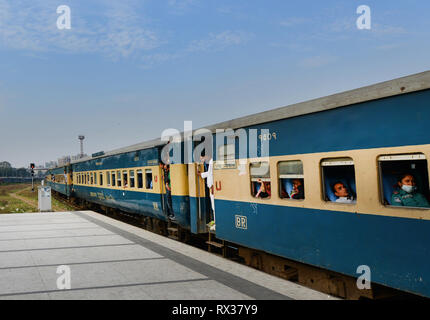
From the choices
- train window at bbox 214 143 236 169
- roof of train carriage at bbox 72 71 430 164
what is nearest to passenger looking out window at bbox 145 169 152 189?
train window at bbox 214 143 236 169

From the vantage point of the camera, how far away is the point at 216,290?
624cm

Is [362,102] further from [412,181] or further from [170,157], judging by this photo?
[170,157]

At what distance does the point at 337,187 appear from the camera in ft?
19.1

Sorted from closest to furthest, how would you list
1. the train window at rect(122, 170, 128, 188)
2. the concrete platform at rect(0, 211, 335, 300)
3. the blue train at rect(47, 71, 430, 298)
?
the blue train at rect(47, 71, 430, 298)
the concrete platform at rect(0, 211, 335, 300)
the train window at rect(122, 170, 128, 188)

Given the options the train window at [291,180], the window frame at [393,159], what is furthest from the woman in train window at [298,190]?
the window frame at [393,159]

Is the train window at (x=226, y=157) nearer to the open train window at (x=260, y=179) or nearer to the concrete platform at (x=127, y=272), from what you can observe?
the open train window at (x=260, y=179)

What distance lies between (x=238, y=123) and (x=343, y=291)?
3.62 m

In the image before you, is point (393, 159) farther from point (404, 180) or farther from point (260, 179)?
point (260, 179)

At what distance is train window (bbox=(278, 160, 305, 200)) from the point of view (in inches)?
254

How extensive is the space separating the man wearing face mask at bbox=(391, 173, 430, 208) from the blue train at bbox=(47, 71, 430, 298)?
0.6 inches

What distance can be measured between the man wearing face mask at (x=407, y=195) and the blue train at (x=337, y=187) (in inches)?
0.6

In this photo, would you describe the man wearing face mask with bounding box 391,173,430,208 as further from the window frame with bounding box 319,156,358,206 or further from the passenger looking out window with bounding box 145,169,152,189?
the passenger looking out window with bounding box 145,169,152,189

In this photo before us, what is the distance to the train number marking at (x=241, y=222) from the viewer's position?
25.8ft

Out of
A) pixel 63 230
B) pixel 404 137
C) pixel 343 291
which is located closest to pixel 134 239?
pixel 63 230
